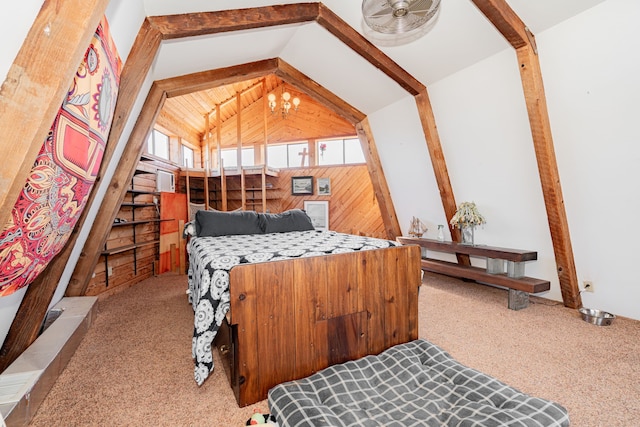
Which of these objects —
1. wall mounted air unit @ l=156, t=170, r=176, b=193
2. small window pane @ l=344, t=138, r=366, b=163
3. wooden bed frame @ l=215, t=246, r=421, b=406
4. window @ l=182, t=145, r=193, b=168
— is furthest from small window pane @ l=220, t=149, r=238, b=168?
wooden bed frame @ l=215, t=246, r=421, b=406

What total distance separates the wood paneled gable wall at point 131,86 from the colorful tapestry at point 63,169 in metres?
0.14

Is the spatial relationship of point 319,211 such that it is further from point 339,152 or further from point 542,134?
point 542,134

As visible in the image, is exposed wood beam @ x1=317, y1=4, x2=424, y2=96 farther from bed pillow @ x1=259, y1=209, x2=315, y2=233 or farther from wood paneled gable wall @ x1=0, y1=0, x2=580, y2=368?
bed pillow @ x1=259, y1=209, x2=315, y2=233

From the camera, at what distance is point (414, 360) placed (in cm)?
169

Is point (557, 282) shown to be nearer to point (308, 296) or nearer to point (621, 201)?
point (621, 201)

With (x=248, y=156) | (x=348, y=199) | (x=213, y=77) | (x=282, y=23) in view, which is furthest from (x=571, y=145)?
(x=248, y=156)

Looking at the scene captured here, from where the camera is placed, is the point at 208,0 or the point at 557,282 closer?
the point at 208,0

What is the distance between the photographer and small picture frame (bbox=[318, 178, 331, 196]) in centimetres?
582

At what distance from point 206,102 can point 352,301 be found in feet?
17.3

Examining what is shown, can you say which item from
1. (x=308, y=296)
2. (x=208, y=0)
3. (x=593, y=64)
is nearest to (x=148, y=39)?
(x=208, y=0)

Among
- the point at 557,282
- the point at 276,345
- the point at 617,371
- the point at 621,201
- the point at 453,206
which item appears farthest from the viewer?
the point at 453,206

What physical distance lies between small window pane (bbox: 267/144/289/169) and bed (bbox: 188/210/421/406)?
14.6 ft

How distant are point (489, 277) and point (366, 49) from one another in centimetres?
256

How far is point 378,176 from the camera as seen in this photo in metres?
4.36
